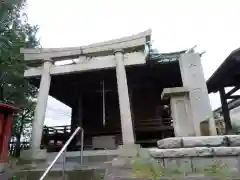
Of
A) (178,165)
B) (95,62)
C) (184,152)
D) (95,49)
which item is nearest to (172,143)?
(184,152)

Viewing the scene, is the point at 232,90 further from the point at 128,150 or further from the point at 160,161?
the point at 160,161

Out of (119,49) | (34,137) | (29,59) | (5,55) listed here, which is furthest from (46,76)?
(119,49)

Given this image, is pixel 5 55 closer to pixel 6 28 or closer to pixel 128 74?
pixel 6 28

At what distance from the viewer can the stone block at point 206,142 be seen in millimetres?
3396

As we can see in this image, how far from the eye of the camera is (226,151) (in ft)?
10.8

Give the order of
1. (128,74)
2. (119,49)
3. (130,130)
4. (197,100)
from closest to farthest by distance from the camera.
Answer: (197,100)
(130,130)
(119,49)
(128,74)

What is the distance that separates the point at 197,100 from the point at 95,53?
6.06 m

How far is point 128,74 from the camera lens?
11547mm

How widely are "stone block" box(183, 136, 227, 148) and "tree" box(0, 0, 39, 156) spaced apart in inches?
309

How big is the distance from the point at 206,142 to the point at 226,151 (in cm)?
31

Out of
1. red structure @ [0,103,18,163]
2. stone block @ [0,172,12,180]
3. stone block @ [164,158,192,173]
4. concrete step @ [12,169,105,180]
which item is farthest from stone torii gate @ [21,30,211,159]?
stone block @ [164,158,192,173]

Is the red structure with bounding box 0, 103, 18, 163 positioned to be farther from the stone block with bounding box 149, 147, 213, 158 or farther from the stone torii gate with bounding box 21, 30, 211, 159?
the stone block with bounding box 149, 147, 213, 158

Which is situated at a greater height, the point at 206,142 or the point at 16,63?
the point at 16,63

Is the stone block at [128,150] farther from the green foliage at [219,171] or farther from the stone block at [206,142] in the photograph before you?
the green foliage at [219,171]
